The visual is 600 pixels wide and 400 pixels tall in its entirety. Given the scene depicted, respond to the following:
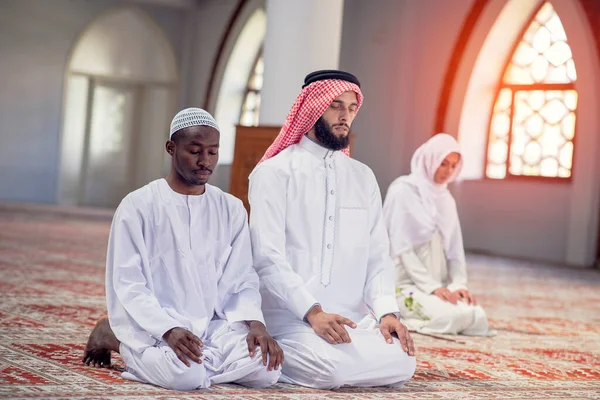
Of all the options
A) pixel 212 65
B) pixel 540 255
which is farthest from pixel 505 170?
pixel 212 65

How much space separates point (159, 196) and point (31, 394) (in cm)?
73

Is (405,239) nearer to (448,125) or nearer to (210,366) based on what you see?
(210,366)

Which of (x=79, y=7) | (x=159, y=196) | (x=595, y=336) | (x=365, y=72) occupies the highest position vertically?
(x=79, y=7)

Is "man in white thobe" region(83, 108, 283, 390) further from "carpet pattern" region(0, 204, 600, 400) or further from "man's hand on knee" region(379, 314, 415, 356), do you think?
"man's hand on knee" region(379, 314, 415, 356)

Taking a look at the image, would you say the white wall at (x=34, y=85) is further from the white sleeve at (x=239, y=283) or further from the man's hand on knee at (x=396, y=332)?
the man's hand on knee at (x=396, y=332)

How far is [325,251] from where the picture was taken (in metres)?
3.32

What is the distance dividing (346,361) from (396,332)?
0.71 ft

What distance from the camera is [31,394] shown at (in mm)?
2582

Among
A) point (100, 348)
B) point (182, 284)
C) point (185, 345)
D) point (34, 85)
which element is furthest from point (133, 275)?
point (34, 85)

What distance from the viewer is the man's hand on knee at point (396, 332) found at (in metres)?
3.14

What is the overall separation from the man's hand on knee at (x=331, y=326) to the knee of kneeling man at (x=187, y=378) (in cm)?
40

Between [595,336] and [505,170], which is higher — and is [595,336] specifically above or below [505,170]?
below

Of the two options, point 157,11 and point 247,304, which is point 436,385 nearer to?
point 247,304

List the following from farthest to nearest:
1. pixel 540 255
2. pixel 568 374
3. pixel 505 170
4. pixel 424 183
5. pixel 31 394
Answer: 1. pixel 505 170
2. pixel 540 255
3. pixel 424 183
4. pixel 568 374
5. pixel 31 394
